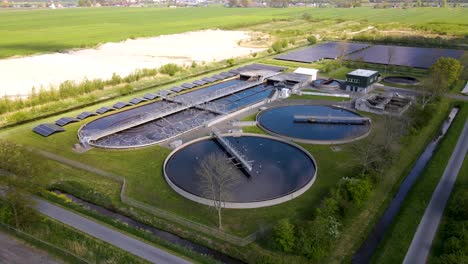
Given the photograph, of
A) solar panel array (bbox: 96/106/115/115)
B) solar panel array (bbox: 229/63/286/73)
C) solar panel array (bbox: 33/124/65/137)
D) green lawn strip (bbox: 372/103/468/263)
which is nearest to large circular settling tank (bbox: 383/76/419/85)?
solar panel array (bbox: 229/63/286/73)

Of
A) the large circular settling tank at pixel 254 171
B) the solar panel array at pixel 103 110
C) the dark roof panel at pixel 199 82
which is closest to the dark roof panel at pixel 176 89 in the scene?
the dark roof panel at pixel 199 82

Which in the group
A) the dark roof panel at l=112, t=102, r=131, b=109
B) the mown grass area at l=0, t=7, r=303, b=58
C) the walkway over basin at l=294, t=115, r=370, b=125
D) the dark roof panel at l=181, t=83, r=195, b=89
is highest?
the mown grass area at l=0, t=7, r=303, b=58

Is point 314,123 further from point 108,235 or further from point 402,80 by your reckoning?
point 402,80

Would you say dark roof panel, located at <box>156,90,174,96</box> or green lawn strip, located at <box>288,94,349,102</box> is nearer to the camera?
green lawn strip, located at <box>288,94,349,102</box>

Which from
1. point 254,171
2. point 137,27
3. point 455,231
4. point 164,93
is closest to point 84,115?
point 164,93

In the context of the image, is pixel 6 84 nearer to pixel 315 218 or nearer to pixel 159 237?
pixel 159 237

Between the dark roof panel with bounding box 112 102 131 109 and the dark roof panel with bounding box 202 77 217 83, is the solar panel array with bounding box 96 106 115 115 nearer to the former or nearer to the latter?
the dark roof panel with bounding box 112 102 131 109
